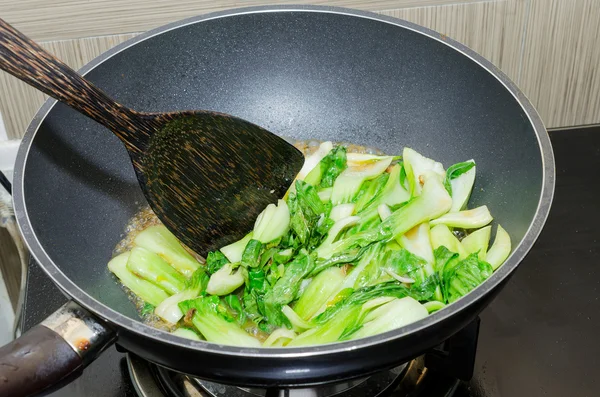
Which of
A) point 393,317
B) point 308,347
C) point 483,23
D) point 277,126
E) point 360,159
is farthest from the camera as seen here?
point 483,23

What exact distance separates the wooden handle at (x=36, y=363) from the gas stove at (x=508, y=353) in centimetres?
29

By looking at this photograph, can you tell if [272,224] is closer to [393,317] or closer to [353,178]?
[353,178]

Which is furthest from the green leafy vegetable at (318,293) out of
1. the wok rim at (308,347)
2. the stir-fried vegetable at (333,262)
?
the wok rim at (308,347)

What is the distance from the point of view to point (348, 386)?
1.02m

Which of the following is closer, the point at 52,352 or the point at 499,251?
the point at 52,352

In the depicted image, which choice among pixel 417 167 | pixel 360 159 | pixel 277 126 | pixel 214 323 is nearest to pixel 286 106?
pixel 277 126

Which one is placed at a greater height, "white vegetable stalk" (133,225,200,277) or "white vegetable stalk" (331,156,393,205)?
"white vegetable stalk" (331,156,393,205)

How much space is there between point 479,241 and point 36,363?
0.68 metres

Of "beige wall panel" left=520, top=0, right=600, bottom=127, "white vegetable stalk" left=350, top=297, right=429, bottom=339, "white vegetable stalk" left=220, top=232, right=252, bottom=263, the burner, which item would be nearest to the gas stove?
the burner

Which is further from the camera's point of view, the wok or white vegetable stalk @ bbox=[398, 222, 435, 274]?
white vegetable stalk @ bbox=[398, 222, 435, 274]

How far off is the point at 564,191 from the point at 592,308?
1.02 feet

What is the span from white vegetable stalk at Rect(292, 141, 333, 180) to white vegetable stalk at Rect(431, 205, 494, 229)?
0.26 metres

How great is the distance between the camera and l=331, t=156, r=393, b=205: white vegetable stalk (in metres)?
1.24

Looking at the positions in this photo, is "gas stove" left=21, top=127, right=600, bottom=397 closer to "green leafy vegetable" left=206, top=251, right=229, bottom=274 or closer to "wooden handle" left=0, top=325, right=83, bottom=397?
"green leafy vegetable" left=206, top=251, right=229, bottom=274
